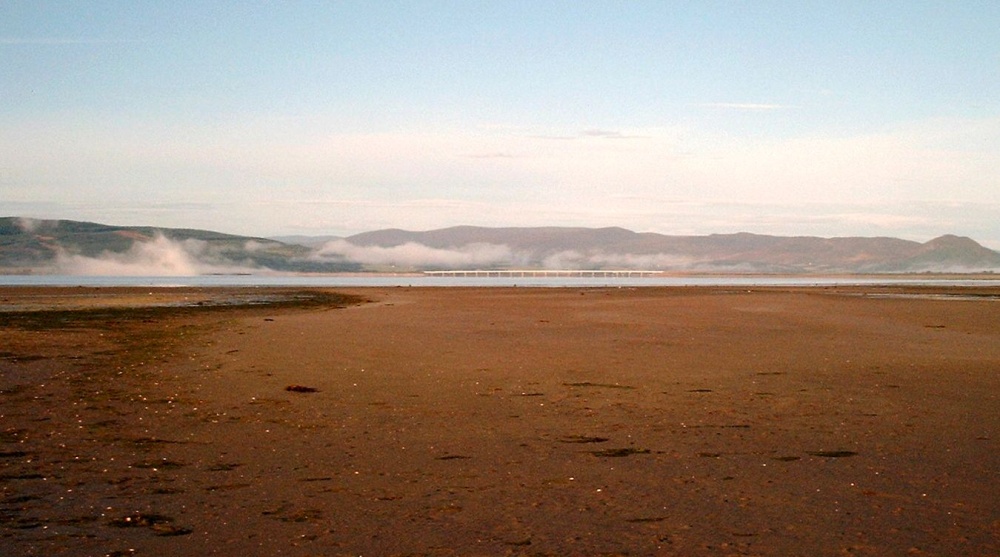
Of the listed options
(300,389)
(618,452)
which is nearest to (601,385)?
(300,389)

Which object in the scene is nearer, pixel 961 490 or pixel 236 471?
pixel 961 490

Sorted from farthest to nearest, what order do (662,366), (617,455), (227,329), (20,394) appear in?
(227,329) < (662,366) < (20,394) < (617,455)

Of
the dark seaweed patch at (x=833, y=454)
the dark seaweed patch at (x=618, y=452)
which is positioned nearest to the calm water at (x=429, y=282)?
the dark seaweed patch at (x=618, y=452)

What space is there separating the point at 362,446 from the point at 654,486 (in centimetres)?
313

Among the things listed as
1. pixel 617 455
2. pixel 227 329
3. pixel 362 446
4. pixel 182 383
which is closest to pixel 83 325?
pixel 227 329

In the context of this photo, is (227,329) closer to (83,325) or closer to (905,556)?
(83,325)

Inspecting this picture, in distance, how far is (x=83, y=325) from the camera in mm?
23594

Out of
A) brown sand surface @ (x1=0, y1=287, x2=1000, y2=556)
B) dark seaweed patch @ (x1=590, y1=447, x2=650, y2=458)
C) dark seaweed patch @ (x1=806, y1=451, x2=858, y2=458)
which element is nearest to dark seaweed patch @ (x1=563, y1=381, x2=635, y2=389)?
brown sand surface @ (x1=0, y1=287, x2=1000, y2=556)

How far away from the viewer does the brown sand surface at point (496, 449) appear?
19.4 ft

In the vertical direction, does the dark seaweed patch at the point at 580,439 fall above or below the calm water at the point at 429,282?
above

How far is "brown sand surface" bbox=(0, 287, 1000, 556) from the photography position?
5.91 metres

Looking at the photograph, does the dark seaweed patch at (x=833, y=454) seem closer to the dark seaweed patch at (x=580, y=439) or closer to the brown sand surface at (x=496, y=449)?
the brown sand surface at (x=496, y=449)

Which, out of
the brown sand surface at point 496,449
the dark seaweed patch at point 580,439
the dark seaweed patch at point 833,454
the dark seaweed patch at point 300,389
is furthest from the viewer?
the dark seaweed patch at point 300,389

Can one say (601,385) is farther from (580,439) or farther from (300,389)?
(300,389)
